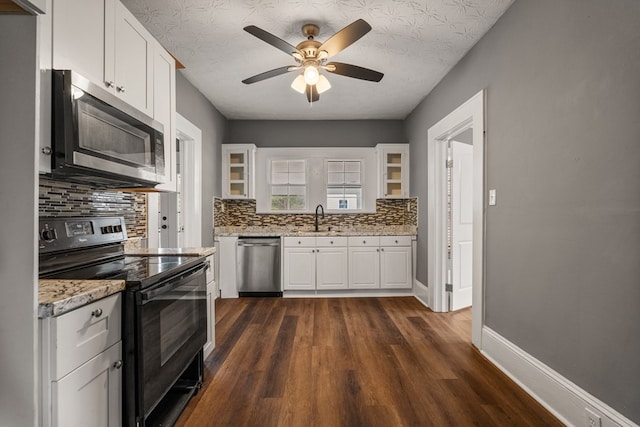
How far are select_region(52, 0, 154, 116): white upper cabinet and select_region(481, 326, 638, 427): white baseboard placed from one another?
285cm

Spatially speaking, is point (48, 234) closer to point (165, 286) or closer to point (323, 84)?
point (165, 286)

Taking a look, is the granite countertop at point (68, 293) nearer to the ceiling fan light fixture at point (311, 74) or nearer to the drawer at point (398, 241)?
the ceiling fan light fixture at point (311, 74)

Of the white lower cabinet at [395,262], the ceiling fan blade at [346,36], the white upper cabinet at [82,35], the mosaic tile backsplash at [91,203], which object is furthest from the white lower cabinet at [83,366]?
the white lower cabinet at [395,262]

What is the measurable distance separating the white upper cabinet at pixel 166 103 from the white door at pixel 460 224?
113 inches

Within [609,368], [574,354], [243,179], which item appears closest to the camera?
[609,368]

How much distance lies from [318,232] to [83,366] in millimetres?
3434

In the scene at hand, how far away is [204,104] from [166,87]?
1.73 m

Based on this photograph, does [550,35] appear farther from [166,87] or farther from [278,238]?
[278,238]

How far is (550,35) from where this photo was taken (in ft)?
6.30

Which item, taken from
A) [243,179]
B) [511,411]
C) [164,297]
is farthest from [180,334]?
[243,179]

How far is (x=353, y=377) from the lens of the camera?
2.27m

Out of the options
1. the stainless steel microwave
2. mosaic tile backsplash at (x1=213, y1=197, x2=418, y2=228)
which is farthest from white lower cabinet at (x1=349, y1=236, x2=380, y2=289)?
the stainless steel microwave

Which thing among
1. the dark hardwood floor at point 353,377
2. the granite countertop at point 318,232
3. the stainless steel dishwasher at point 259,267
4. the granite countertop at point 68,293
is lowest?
the dark hardwood floor at point 353,377

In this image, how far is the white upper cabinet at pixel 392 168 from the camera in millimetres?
4832
